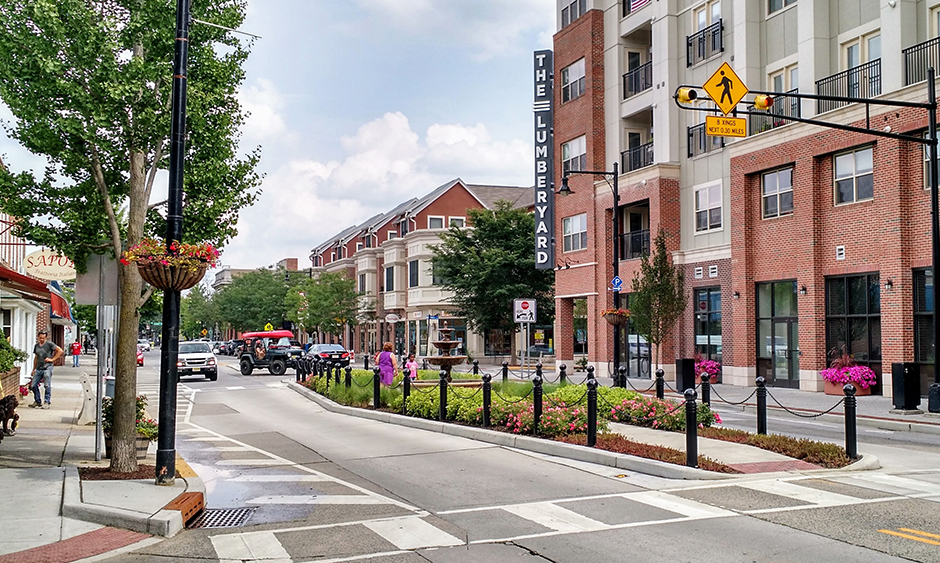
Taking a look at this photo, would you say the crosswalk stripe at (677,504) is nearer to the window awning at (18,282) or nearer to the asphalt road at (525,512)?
the asphalt road at (525,512)

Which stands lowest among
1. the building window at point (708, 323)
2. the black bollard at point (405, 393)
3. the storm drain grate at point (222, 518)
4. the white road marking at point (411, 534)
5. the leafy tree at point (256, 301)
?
the storm drain grate at point (222, 518)

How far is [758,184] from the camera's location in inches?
1204

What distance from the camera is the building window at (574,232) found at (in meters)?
39.8

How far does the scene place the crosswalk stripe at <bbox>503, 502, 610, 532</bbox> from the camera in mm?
8641

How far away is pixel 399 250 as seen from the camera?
2768 inches

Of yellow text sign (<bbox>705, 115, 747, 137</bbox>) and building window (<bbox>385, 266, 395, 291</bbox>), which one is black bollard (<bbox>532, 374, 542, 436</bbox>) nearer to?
yellow text sign (<bbox>705, 115, 747, 137</bbox>)

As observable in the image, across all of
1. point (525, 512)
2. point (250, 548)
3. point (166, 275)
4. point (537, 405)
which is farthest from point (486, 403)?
point (250, 548)

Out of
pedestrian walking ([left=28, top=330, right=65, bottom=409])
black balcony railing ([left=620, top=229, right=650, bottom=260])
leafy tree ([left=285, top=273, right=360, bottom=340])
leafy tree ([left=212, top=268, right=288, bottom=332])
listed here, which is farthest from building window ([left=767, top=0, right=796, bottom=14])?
leafy tree ([left=212, top=268, right=288, bottom=332])

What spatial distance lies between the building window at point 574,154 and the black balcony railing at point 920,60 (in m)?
16.3

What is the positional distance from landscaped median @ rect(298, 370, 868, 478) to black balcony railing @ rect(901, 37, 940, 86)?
13594 mm

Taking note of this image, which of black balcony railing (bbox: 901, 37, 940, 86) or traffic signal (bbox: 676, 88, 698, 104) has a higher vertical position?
black balcony railing (bbox: 901, 37, 940, 86)

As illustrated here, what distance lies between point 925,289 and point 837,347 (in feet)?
12.0

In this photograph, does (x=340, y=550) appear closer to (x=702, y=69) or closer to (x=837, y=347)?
(x=837, y=347)

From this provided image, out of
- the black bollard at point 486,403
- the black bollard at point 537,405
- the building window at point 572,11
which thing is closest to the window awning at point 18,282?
the black bollard at point 486,403
